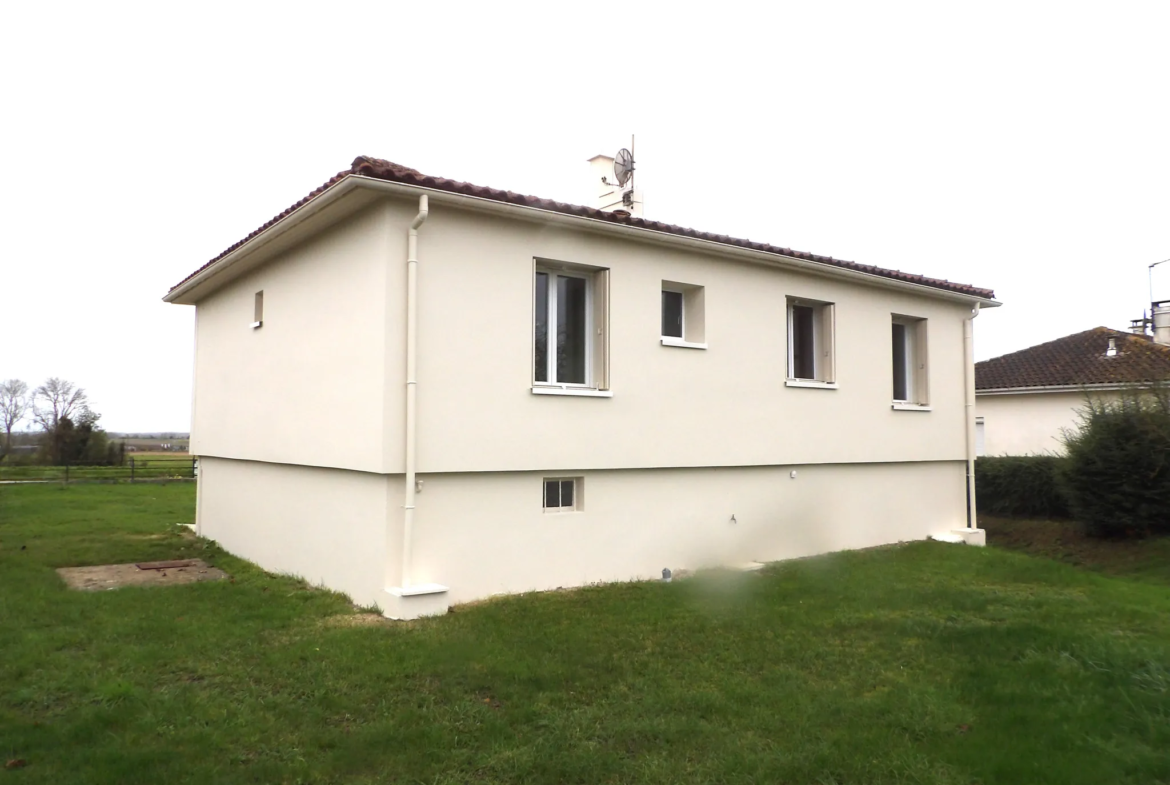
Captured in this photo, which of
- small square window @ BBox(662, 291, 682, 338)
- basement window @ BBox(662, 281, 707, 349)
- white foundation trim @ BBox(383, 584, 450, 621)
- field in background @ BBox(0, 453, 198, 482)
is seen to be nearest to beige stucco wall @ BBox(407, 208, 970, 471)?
basement window @ BBox(662, 281, 707, 349)

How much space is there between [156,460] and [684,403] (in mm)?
31941

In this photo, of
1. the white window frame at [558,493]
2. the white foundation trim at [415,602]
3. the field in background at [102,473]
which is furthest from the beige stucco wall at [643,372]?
the field in background at [102,473]

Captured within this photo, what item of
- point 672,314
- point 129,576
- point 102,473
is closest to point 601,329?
point 672,314

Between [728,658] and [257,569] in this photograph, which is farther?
[257,569]

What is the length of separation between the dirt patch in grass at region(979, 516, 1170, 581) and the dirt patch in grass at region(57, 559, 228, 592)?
1356cm

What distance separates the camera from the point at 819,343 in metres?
11.9

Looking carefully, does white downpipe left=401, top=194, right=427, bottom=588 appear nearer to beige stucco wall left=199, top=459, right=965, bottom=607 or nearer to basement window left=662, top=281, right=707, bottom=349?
Answer: beige stucco wall left=199, top=459, right=965, bottom=607

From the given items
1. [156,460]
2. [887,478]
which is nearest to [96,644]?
[887,478]

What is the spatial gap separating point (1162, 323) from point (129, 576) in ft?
95.7

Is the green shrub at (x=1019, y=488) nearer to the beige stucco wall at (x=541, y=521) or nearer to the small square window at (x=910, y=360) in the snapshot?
the small square window at (x=910, y=360)

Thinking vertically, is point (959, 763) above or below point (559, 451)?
below

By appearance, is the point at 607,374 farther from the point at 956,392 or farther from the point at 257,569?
the point at 956,392

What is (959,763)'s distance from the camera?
4.50 m

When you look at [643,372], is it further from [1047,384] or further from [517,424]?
[1047,384]
